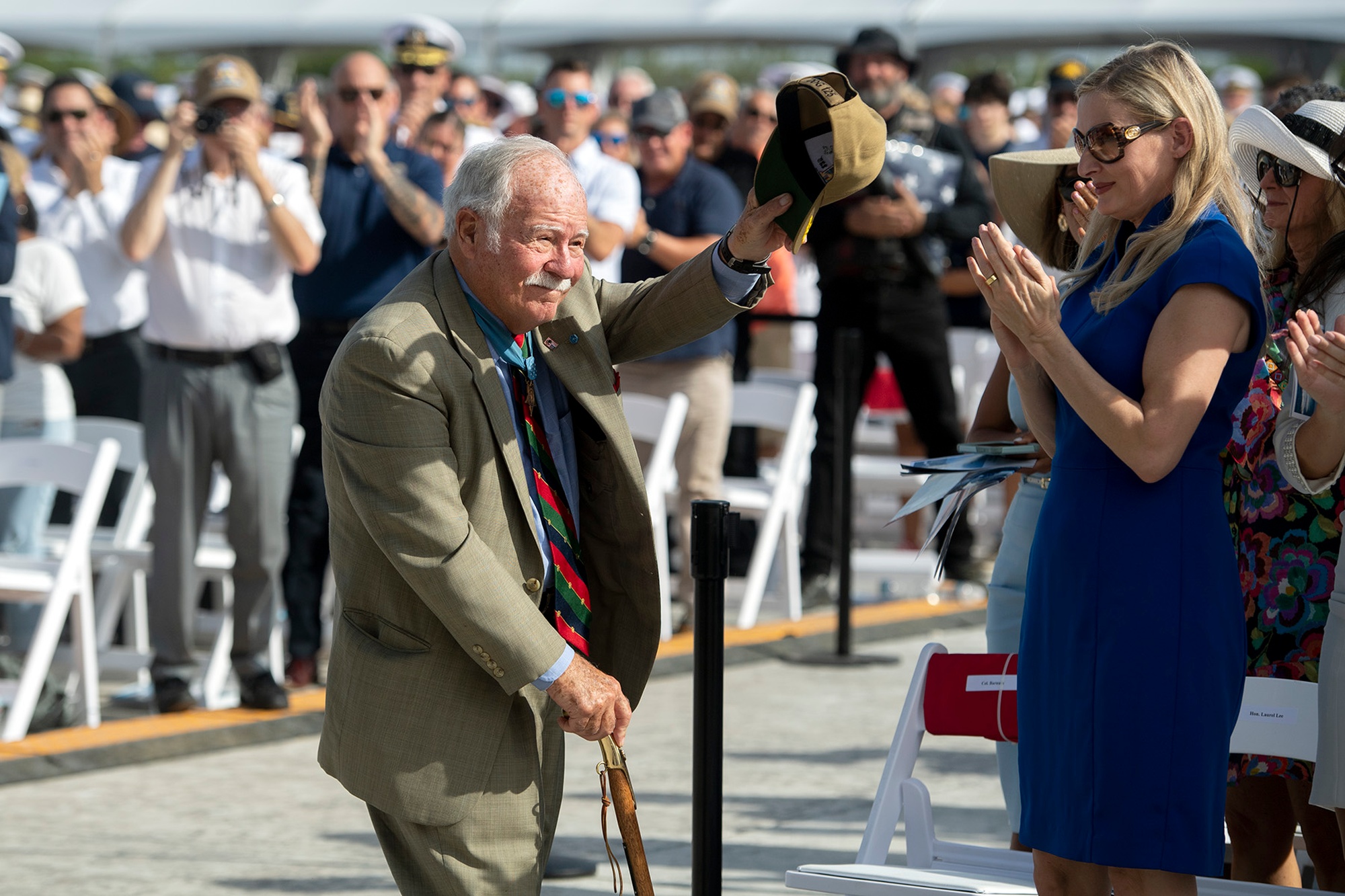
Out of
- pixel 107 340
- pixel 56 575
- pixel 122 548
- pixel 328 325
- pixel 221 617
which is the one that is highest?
pixel 328 325

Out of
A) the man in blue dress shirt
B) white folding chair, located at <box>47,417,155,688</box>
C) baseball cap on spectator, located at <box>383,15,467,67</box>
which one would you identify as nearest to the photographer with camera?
the man in blue dress shirt

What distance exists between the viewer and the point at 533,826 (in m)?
3.34

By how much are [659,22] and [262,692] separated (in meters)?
15.3

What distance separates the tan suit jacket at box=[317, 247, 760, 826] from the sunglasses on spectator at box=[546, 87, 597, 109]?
16.7 feet

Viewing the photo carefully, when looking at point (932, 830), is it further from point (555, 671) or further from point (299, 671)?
point (299, 671)

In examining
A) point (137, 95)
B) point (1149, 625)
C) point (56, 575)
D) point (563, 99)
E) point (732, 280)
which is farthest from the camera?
point (137, 95)

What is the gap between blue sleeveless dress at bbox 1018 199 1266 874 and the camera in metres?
3.08

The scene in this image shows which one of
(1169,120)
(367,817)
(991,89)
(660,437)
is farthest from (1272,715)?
(991,89)

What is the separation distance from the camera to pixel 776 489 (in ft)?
28.1

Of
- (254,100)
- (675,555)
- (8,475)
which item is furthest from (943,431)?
(8,475)

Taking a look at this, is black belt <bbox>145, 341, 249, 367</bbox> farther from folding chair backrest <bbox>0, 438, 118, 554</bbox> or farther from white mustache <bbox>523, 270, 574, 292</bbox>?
white mustache <bbox>523, 270, 574, 292</bbox>

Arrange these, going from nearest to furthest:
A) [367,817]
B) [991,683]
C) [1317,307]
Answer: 1. [1317,307]
2. [991,683]
3. [367,817]

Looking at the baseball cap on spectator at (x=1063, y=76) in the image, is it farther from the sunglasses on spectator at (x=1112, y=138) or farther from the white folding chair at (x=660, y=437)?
the sunglasses on spectator at (x=1112, y=138)

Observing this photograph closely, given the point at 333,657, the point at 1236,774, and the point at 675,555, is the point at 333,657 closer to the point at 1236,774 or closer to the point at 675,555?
the point at 1236,774
